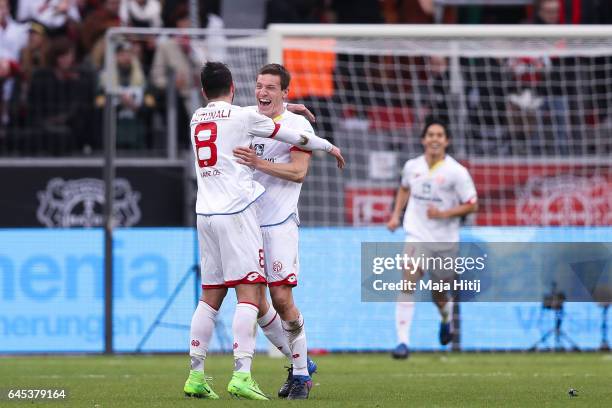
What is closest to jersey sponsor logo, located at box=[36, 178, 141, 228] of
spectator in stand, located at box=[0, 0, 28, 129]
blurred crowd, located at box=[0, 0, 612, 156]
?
blurred crowd, located at box=[0, 0, 612, 156]

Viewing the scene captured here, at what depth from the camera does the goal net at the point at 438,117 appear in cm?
1582

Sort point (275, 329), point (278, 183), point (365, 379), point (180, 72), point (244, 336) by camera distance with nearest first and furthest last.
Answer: point (244, 336), point (278, 183), point (275, 329), point (365, 379), point (180, 72)

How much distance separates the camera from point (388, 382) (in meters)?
11.1

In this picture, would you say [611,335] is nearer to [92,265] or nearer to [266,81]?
[92,265]

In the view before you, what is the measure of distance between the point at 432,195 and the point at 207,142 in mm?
6058

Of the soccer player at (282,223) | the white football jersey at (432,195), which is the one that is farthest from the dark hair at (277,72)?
the white football jersey at (432,195)

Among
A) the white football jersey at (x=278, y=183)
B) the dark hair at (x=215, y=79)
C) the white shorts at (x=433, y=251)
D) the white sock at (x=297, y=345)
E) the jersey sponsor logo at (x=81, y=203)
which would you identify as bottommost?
the white sock at (x=297, y=345)

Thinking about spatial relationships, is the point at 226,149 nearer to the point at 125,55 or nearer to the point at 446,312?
the point at 446,312

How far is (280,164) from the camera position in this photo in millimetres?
9430

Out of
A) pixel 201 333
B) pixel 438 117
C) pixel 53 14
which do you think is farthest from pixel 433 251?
pixel 53 14

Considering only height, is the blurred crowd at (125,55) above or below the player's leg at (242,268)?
above

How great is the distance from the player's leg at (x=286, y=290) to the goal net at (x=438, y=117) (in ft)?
19.9

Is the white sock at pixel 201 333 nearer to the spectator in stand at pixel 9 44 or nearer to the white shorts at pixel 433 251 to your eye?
the white shorts at pixel 433 251

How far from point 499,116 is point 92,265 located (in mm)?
5907
